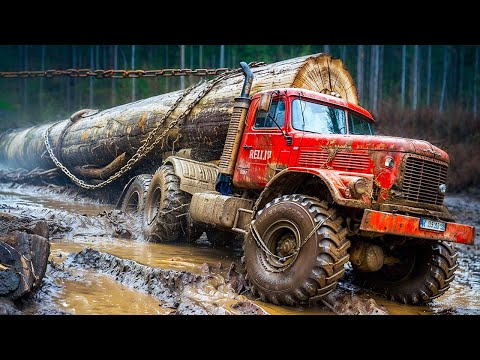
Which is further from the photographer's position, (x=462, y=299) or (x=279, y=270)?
(x=462, y=299)

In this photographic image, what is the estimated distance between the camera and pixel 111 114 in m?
12.7

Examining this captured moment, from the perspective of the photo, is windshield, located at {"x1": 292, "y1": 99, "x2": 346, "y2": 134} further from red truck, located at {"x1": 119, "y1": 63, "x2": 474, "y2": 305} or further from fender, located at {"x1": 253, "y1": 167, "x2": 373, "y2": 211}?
fender, located at {"x1": 253, "y1": 167, "x2": 373, "y2": 211}

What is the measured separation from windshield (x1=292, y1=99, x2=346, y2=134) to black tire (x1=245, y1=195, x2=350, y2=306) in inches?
51.2

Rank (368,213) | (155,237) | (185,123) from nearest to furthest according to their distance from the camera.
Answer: (368,213) → (155,237) → (185,123)

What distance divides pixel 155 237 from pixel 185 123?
2.55 meters

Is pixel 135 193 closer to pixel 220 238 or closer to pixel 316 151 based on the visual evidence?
pixel 220 238

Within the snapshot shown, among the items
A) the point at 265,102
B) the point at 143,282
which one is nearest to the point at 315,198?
the point at 265,102


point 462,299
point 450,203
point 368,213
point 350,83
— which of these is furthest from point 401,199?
point 450,203

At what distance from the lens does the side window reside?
22.1 feet

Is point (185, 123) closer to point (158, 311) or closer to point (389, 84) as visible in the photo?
point (158, 311)

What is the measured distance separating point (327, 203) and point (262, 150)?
1.69 m

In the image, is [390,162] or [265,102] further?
[265,102]

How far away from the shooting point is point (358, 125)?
704 cm

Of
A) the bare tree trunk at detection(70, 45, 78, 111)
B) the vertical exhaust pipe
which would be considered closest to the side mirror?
the vertical exhaust pipe
